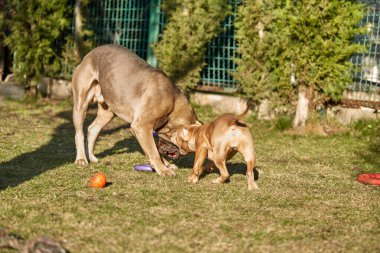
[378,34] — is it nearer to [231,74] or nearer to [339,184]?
[231,74]

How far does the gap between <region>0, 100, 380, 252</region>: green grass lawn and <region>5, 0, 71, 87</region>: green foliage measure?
11.8ft

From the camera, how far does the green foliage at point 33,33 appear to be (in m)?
13.7

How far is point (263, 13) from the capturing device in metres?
11.9

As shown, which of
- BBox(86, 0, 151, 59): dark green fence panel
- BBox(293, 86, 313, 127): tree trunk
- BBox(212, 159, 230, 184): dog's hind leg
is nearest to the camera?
BBox(212, 159, 230, 184): dog's hind leg

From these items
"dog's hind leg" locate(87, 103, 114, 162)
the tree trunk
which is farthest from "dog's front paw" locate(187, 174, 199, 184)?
the tree trunk

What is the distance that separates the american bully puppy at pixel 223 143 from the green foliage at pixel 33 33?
7058 millimetres

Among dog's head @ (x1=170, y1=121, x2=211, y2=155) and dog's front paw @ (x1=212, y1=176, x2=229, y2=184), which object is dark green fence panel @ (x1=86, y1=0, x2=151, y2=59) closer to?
dog's head @ (x1=170, y1=121, x2=211, y2=155)

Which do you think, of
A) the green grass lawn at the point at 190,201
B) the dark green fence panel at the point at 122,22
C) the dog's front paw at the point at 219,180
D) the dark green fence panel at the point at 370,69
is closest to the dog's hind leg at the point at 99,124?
the green grass lawn at the point at 190,201

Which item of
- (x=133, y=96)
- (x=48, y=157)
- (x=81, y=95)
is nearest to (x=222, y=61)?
(x=81, y=95)

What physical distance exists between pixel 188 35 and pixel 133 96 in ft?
16.6

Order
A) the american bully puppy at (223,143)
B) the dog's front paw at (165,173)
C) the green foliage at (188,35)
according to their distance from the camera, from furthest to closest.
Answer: the green foliage at (188,35) < the dog's front paw at (165,173) < the american bully puppy at (223,143)

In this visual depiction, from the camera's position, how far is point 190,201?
6.42 metres

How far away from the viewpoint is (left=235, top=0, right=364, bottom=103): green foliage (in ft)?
36.3

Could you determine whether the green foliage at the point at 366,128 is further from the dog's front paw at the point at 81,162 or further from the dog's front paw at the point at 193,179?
the dog's front paw at the point at 81,162
